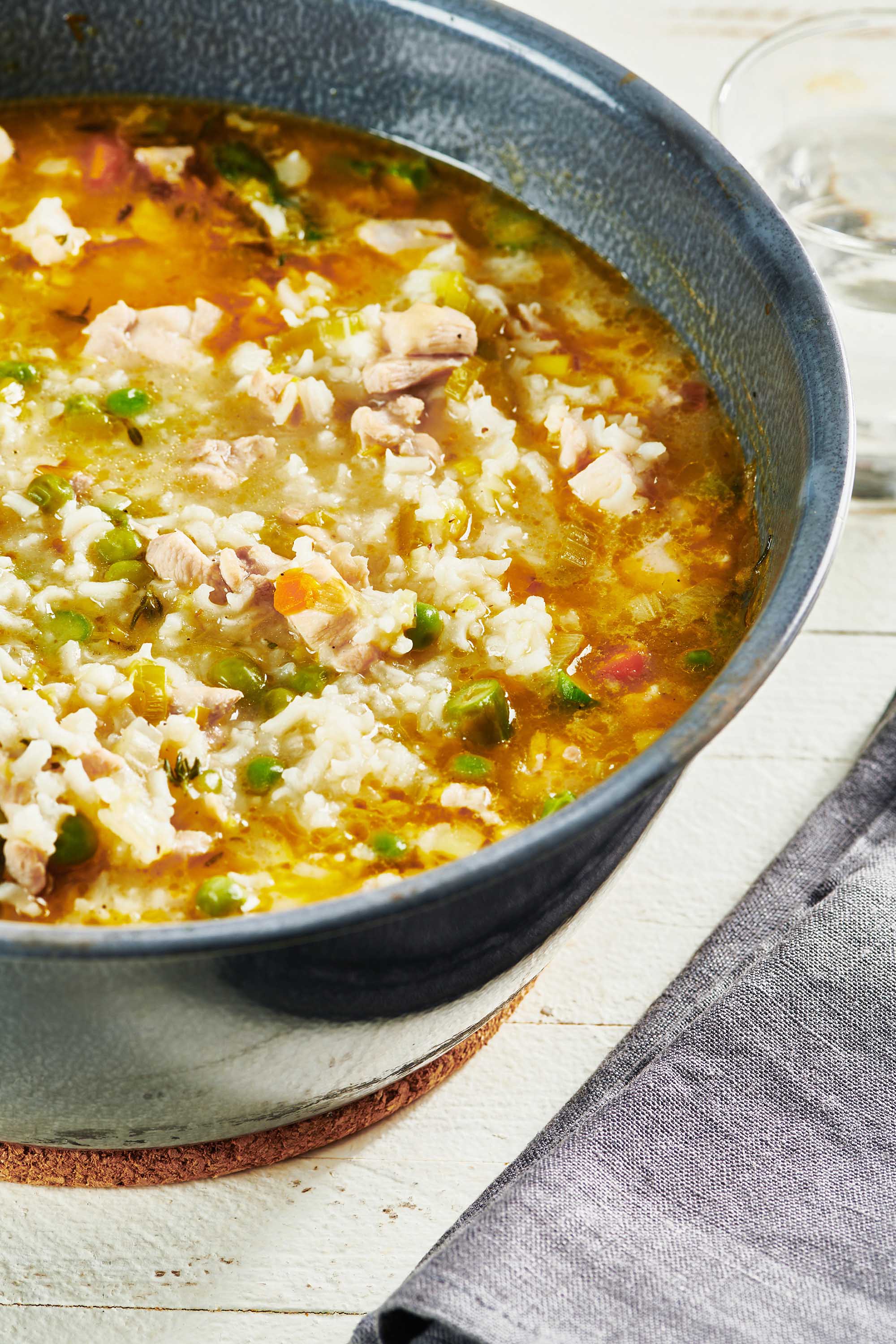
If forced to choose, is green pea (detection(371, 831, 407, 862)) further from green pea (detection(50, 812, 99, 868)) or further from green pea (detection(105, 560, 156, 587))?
green pea (detection(105, 560, 156, 587))

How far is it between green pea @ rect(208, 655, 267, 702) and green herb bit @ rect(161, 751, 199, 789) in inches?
6.5

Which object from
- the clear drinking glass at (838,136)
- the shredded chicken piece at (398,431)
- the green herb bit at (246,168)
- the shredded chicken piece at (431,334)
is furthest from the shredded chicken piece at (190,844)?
the clear drinking glass at (838,136)

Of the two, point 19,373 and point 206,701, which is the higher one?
point 19,373

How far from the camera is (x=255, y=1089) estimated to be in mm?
2098

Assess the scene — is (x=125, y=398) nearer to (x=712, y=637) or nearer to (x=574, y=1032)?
(x=712, y=637)

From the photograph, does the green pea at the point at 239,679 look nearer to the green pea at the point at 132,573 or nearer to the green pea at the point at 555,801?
the green pea at the point at 132,573

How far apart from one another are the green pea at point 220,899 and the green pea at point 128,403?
1.10 m

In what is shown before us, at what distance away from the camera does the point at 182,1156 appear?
93.1 inches

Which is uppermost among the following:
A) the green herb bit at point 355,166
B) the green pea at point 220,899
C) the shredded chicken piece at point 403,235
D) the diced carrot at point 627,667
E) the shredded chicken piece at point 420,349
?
the green herb bit at point 355,166

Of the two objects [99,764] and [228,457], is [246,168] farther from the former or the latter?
[99,764]

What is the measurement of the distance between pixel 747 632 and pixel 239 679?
0.81 m

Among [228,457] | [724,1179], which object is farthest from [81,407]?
[724,1179]

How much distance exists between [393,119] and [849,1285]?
8.68ft

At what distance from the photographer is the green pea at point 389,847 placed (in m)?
2.19
